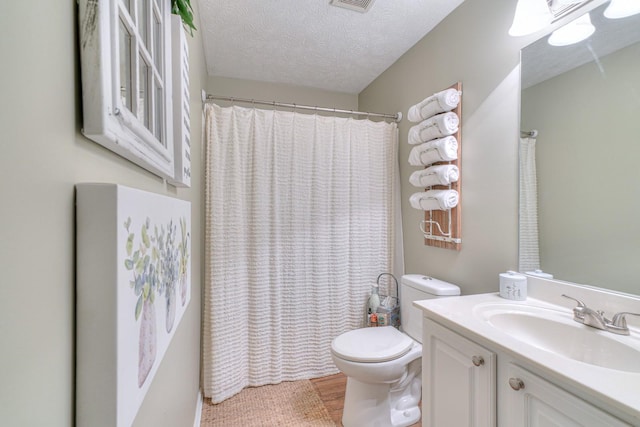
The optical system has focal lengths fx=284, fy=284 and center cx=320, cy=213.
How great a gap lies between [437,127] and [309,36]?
1.10 m

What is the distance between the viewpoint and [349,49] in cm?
214

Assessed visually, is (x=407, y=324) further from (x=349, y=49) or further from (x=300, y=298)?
(x=349, y=49)

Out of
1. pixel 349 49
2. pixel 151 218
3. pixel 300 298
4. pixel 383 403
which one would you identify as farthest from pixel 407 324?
pixel 349 49

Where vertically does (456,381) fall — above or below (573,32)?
below

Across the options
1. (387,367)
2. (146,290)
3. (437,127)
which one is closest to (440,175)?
(437,127)

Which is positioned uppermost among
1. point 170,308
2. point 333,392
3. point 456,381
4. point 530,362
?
point 170,308

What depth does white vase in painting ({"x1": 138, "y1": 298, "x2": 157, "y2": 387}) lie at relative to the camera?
0.47 meters

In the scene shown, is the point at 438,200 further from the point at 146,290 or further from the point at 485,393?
the point at 146,290

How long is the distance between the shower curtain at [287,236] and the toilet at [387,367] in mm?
434

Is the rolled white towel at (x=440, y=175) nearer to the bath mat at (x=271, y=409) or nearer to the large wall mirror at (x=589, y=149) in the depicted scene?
the large wall mirror at (x=589, y=149)

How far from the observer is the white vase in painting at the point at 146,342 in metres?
0.47

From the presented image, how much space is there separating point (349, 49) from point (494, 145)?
1.29m

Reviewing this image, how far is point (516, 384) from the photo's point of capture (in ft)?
2.83

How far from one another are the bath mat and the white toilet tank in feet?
2.43
